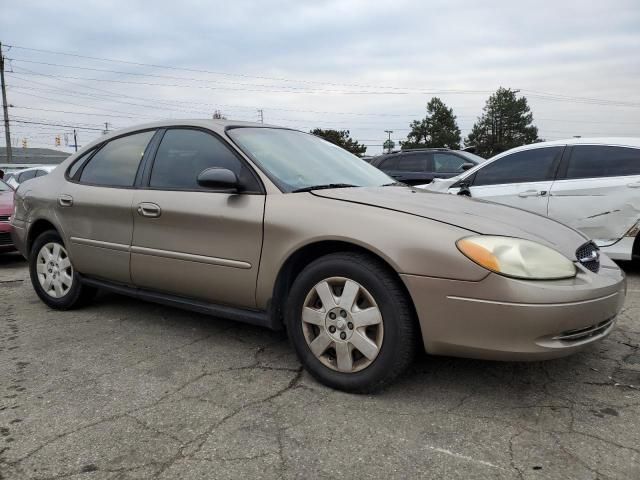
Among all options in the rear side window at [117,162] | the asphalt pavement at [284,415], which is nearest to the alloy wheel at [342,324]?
the asphalt pavement at [284,415]

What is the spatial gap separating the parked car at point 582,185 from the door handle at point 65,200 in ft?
14.5

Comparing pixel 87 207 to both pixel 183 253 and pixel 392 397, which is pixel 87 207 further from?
pixel 392 397

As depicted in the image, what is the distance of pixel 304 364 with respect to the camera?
2875 mm

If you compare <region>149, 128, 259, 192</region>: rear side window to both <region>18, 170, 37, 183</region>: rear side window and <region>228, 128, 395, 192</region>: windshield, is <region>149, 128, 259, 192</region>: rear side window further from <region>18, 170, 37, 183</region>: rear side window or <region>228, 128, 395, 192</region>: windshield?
<region>18, 170, 37, 183</region>: rear side window

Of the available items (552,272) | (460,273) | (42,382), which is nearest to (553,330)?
(552,272)

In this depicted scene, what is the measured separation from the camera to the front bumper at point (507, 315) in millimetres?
2346

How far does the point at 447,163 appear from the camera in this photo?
10.6m

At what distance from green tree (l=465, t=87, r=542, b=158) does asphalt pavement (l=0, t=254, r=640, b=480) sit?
3324 inches

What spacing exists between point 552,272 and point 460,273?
44 cm

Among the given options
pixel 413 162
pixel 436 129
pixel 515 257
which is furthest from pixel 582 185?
pixel 436 129

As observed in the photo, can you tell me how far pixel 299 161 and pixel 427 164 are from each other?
7.64 meters

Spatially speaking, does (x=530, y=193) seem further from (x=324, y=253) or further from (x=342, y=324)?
(x=342, y=324)

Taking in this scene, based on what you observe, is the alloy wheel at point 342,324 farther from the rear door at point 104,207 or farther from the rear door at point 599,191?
the rear door at point 599,191

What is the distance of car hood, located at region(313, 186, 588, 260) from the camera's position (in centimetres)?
263
